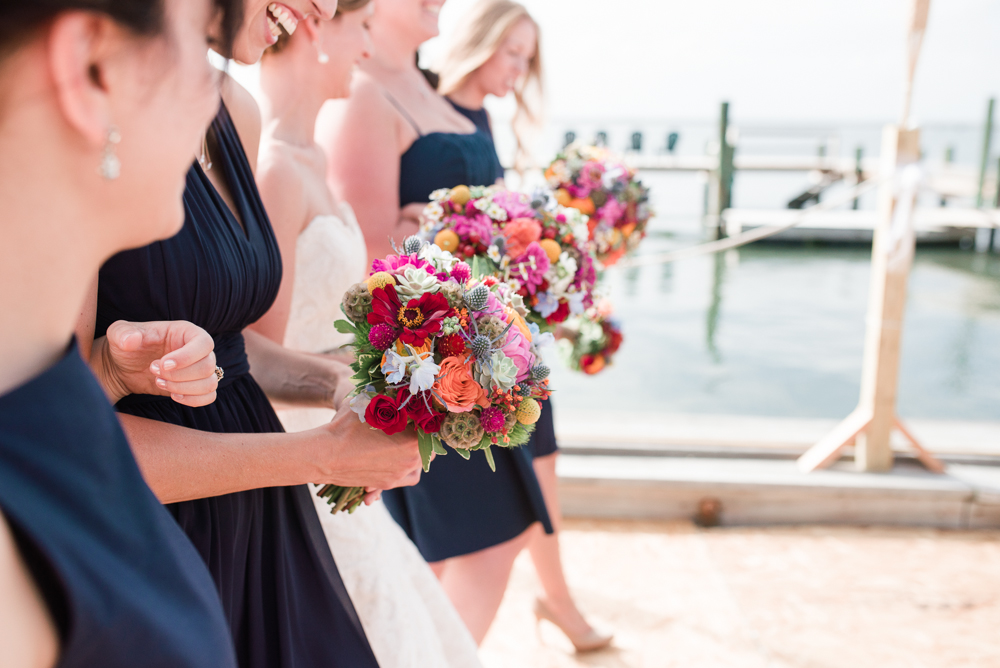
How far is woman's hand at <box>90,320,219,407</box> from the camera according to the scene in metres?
0.95

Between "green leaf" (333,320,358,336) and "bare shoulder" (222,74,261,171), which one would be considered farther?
"bare shoulder" (222,74,261,171)

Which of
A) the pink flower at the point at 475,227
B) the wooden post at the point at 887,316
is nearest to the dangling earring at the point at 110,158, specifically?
the pink flower at the point at 475,227

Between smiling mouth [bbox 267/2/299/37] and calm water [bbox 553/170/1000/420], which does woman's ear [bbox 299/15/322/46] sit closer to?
smiling mouth [bbox 267/2/299/37]

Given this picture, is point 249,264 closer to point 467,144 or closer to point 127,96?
point 127,96

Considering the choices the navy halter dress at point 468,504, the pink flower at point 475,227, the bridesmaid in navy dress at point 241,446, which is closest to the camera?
the bridesmaid in navy dress at point 241,446

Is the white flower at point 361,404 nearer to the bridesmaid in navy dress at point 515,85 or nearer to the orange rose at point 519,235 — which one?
the orange rose at point 519,235

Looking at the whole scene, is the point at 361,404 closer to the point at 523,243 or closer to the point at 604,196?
the point at 523,243

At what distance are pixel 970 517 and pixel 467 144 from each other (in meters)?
2.90

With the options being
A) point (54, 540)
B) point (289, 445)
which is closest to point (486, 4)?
point (289, 445)

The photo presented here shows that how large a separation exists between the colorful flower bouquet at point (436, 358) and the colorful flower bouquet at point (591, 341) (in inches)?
63.1

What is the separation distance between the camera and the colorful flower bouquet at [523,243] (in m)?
1.87

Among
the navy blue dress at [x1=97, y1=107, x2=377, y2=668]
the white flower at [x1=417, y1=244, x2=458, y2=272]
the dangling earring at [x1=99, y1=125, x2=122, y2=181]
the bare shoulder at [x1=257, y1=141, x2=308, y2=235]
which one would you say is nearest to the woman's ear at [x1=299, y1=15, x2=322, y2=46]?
the bare shoulder at [x1=257, y1=141, x2=308, y2=235]

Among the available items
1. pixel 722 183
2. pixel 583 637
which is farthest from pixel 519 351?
pixel 722 183

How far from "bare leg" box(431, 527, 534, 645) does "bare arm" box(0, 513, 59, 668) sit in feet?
5.77
